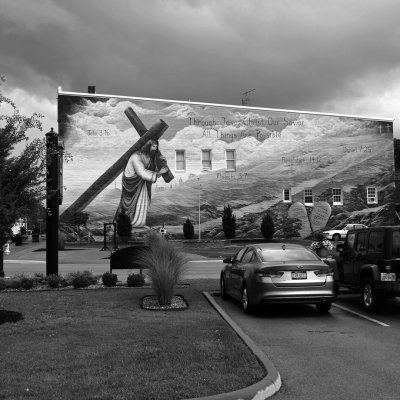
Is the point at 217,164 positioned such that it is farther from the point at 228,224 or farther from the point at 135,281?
the point at 135,281

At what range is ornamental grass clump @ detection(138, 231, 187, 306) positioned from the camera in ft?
35.6

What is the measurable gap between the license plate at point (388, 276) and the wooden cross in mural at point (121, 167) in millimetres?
37371

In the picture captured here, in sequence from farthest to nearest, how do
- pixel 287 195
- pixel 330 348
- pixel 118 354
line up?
1. pixel 287 195
2. pixel 330 348
3. pixel 118 354

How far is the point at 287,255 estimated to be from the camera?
10961 millimetres

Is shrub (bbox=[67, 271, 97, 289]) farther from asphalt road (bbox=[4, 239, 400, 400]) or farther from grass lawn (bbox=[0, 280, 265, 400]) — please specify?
asphalt road (bbox=[4, 239, 400, 400])

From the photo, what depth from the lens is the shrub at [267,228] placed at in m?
48.3

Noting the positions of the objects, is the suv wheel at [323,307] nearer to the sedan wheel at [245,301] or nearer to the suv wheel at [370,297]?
the suv wheel at [370,297]

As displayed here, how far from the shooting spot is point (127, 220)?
45094mm

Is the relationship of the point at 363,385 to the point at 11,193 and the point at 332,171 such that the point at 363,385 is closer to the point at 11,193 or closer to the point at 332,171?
the point at 11,193

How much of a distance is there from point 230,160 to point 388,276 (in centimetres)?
4012

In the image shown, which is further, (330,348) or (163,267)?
(163,267)

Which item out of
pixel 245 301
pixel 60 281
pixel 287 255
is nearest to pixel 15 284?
pixel 60 281

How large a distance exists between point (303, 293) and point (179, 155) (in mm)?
39014

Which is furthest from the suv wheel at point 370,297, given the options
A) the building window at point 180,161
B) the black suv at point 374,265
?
the building window at point 180,161
